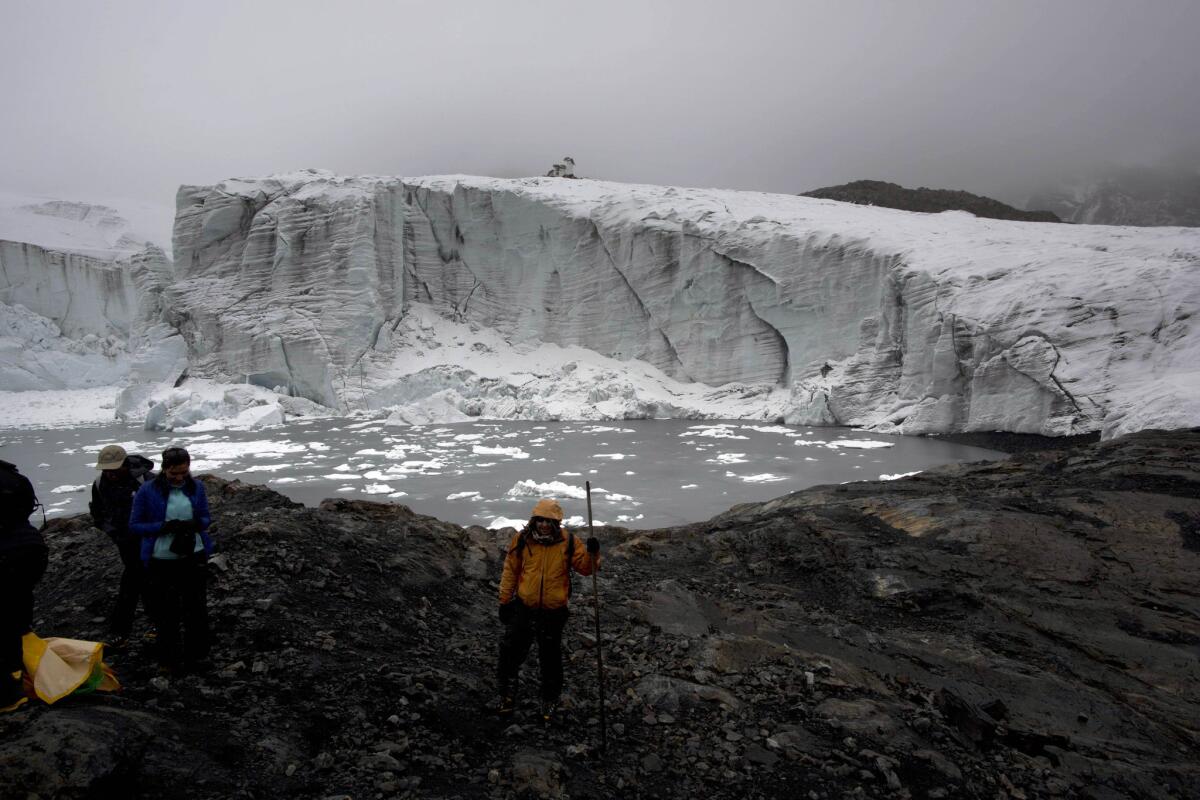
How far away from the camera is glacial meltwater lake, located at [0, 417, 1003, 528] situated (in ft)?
31.5

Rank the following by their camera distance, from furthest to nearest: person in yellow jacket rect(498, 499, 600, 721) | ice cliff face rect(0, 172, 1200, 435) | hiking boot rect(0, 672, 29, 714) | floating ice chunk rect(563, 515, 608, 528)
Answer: ice cliff face rect(0, 172, 1200, 435)
floating ice chunk rect(563, 515, 608, 528)
person in yellow jacket rect(498, 499, 600, 721)
hiking boot rect(0, 672, 29, 714)

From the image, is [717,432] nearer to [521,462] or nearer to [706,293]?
[521,462]

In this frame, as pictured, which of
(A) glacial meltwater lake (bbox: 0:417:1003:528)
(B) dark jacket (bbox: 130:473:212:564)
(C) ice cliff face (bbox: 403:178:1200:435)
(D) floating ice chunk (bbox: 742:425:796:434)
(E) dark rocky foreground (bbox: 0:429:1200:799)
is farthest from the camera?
(D) floating ice chunk (bbox: 742:425:796:434)

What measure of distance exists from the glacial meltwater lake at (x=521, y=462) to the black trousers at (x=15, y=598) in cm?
581

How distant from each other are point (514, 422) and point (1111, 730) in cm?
1900

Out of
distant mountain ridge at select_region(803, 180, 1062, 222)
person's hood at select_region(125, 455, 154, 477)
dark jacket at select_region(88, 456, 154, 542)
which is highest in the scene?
distant mountain ridge at select_region(803, 180, 1062, 222)

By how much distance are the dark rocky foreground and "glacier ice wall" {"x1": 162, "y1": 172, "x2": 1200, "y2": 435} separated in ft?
34.9

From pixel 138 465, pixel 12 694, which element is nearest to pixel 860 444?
pixel 138 465

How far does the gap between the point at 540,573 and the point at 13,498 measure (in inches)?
76.1

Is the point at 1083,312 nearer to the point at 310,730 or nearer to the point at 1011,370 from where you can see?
the point at 1011,370

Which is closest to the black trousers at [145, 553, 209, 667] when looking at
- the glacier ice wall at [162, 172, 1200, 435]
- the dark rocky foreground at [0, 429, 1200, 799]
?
the dark rocky foreground at [0, 429, 1200, 799]

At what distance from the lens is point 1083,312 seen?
14.5 meters

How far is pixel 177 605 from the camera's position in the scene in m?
2.79

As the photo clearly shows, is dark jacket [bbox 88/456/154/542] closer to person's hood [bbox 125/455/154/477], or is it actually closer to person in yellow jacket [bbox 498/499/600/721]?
person's hood [bbox 125/455/154/477]
